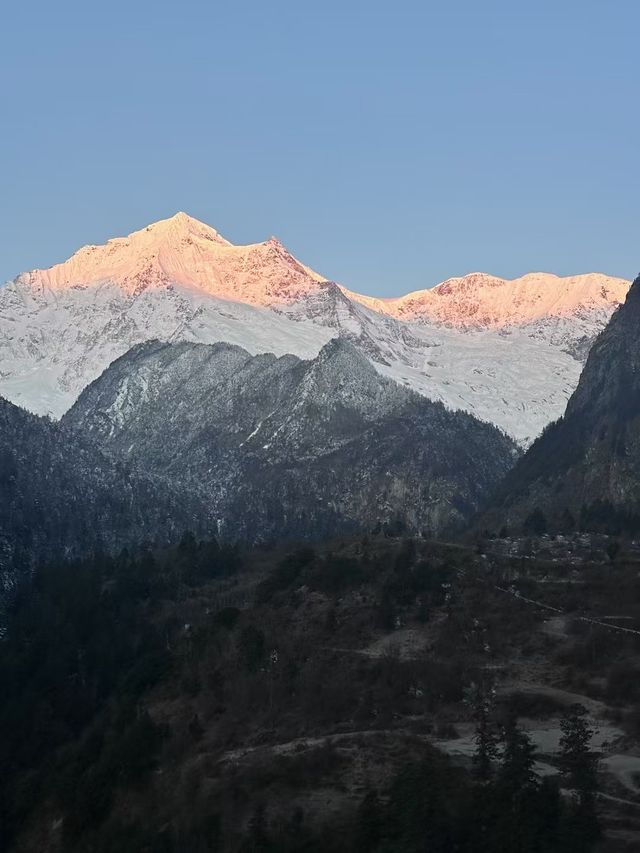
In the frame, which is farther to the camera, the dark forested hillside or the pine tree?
the dark forested hillside

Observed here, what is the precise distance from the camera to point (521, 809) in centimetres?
10350

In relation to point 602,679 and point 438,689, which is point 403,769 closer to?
point 438,689

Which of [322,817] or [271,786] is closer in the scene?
[322,817]

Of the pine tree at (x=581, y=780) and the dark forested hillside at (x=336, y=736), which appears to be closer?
the pine tree at (x=581, y=780)

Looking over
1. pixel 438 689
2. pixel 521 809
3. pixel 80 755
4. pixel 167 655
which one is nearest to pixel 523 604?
pixel 438 689

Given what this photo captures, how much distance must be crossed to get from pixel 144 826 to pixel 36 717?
5882 cm

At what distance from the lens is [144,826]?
133000 mm

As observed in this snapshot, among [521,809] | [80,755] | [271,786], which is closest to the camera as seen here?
[521,809]

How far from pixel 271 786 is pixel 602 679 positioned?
45045mm

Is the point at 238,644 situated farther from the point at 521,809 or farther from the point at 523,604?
the point at 521,809

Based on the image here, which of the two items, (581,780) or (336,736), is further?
(336,736)

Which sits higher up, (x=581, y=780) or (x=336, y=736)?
(x=581, y=780)

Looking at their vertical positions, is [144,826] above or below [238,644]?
below

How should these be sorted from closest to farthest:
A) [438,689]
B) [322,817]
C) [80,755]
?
1. [322,817]
2. [438,689]
3. [80,755]
